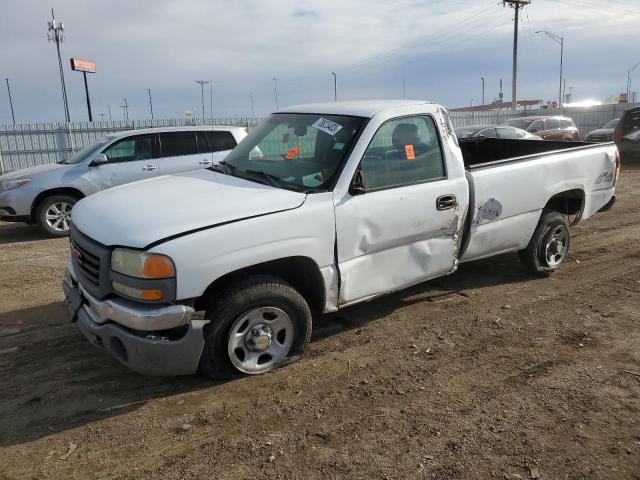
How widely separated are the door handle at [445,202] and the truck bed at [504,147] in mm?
1767

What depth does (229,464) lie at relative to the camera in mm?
2875

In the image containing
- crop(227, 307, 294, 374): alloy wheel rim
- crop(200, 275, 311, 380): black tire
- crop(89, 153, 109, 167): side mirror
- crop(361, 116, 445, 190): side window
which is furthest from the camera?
crop(89, 153, 109, 167): side mirror

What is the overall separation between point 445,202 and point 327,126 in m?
1.17

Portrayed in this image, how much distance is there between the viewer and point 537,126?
19.3m

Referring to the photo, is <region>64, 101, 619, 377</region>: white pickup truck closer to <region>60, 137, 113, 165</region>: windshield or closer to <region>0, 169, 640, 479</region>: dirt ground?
<region>0, 169, 640, 479</region>: dirt ground

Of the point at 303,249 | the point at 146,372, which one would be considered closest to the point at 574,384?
the point at 303,249

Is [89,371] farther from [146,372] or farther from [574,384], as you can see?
[574,384]

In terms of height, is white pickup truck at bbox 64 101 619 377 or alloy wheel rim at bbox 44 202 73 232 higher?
white pickup truck at bbox 64 101 619 377

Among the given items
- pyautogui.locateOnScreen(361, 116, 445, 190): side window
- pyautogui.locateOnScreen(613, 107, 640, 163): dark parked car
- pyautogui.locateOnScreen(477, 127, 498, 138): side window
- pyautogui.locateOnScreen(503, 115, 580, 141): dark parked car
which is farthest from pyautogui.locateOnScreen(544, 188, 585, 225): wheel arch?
pyautogui.locateOnScreen(503, 115, 580, 141): dark parked car

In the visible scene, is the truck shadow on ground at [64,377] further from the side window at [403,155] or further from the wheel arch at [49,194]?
the wheel arch at [49,194]

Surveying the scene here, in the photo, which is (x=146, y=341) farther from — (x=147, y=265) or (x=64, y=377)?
(x=64, y=377)

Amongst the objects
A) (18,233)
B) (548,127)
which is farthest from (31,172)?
(548,127)

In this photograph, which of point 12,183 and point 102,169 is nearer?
point 12,183

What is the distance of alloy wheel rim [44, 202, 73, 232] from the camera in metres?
8.77
